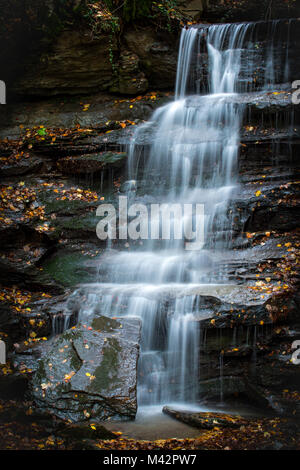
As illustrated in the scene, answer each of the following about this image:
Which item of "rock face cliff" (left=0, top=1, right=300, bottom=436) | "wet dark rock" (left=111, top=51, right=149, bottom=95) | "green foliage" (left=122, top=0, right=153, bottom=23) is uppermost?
Answer: "green foliage" (left=122, top=0, right=153, bottom=23)

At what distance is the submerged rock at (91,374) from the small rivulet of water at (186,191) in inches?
21.3

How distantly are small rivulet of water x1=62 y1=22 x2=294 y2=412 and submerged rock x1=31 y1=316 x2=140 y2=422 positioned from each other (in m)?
0.54

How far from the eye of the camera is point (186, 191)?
8.47 m

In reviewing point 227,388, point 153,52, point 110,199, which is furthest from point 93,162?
point 227,388

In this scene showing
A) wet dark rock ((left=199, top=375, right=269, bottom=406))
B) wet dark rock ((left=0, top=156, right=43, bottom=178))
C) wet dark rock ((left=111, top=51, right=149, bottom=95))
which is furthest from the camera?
wet dark rock ((left=111, top=51, right=149, bottom=95))

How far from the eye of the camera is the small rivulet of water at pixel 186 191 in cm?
563

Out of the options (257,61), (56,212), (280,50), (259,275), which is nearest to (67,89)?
(56,212)

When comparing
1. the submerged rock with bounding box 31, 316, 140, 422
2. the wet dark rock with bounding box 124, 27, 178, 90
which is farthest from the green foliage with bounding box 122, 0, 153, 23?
the submerged rock with bounding box 31, 316, 140, 422

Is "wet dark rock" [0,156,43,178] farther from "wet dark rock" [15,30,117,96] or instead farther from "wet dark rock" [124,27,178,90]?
"wet dark rock" [124,27,178,90]

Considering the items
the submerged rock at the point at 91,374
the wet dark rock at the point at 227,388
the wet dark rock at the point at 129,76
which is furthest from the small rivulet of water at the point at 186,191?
the wet dark rock at the point at 129,76

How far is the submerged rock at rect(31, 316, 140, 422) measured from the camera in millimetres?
4625

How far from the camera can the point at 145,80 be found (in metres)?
10.4

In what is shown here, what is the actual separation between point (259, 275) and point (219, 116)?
4320 millimetres
